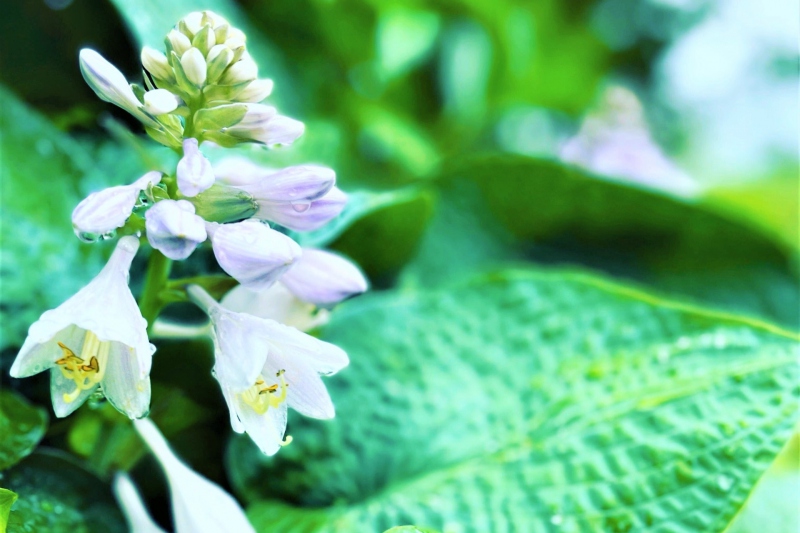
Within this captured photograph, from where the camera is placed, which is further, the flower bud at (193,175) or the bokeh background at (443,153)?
the bokeh background at (443,153)

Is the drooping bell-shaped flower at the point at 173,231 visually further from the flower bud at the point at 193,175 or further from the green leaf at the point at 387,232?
the green leaf at the point at 387,232

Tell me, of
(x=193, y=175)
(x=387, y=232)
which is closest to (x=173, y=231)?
(x=193, y=175)

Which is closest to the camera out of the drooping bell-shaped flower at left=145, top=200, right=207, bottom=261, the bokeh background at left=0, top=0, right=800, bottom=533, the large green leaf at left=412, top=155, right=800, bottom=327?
the drooping bell-shaped flower at left=145, top=200, right=207, bottom=261

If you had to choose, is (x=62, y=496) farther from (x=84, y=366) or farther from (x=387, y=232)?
(x=387, y=232)

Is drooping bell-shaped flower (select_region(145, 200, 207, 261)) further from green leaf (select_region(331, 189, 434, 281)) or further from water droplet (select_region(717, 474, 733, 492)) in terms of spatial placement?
water droplet (select_region(717, 474, 733, 492))

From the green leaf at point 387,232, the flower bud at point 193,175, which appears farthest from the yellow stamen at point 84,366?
the green leaf at point 387,232

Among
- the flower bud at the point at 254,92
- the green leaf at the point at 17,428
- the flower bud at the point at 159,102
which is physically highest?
the flower bud at the point at 254,92

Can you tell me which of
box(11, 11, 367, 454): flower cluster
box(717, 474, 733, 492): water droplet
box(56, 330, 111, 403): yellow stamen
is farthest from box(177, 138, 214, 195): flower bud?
box(717, 474, 733, 492): water droplet
